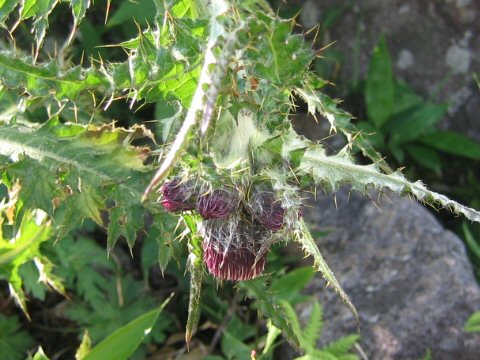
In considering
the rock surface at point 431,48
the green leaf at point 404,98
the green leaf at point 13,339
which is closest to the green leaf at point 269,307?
the green leaf at point 13,339

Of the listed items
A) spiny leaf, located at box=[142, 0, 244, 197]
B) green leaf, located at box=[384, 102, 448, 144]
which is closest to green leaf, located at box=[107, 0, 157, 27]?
green leaf, located at box=[384, 102, 448, 144]

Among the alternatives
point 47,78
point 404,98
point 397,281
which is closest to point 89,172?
point 47,78

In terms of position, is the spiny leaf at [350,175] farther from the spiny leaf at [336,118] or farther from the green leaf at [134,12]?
the green leaf at [134,12]

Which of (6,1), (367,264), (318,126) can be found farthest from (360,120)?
(6,1)

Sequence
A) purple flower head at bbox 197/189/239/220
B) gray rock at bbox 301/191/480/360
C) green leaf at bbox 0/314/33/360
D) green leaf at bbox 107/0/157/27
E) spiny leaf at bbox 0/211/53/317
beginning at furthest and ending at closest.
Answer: green leaf at bbox 107/0/157/27 → gray rock at bbox 301/191/480/360 → green leaf at bbox 0/314/33/360 → spiny leaf at bbox 0/211/53/317 → purple flower head at bbox 197/189/239/220

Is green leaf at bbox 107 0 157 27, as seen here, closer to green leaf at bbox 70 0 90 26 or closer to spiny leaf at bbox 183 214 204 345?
green leaf at bbox 70 0 90 26
